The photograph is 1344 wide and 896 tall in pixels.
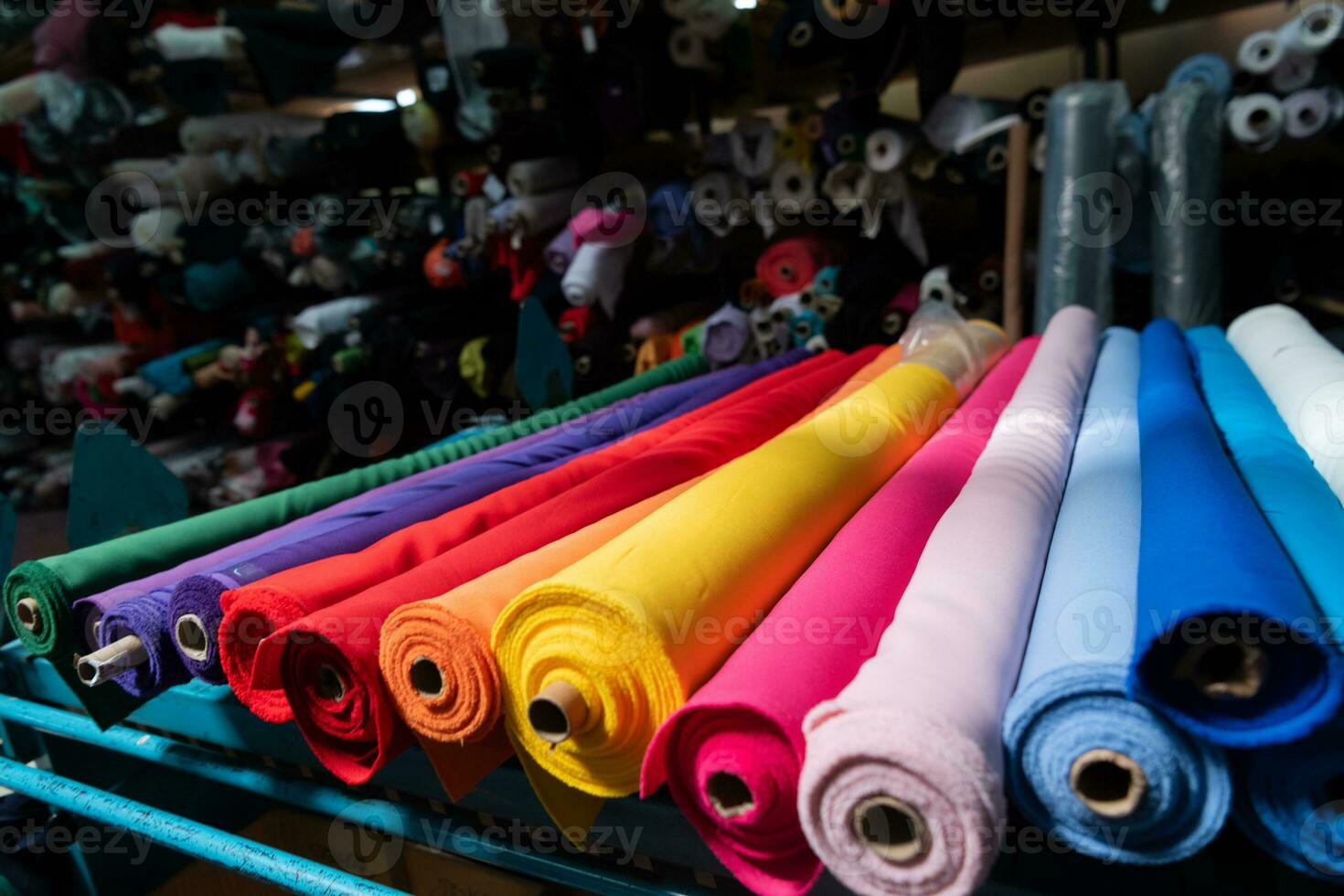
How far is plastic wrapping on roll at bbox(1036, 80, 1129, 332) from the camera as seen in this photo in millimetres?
2066

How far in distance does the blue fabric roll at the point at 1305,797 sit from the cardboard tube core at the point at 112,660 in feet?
3.34

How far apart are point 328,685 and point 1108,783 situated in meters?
0.68

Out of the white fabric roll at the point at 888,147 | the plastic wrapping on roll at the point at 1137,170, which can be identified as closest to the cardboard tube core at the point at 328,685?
the white fabric roll at the point at 888,147

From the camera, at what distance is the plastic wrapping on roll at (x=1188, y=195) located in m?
2.03

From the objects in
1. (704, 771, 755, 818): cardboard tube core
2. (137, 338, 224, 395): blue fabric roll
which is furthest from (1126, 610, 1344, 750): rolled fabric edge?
(137, 338, 224, 395): blue fabric roll

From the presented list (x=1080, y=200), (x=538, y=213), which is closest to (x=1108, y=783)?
(x=1080, y=200)

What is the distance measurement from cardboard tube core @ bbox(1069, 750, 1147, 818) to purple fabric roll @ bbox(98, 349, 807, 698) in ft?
2.57

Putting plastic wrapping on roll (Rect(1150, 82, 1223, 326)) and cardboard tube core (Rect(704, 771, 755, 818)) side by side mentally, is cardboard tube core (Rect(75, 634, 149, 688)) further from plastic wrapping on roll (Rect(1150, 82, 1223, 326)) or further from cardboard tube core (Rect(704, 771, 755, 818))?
plastic wrapping on roll (Rect(1150, 82, 1223, 326))

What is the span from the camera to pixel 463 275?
3.23 meters

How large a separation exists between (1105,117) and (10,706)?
8.19ft

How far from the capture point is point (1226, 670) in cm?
54

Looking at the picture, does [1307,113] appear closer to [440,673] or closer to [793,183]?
[793,183]

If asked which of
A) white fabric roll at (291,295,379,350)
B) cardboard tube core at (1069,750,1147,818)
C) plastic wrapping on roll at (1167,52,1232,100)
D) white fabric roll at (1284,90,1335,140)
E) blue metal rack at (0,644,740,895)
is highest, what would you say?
plastic wrapping on roll at (1167,52,1232,100)

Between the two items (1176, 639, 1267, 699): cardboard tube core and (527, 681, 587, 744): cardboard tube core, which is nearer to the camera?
(1176, 639, 1267, 699): cardboard tube core
